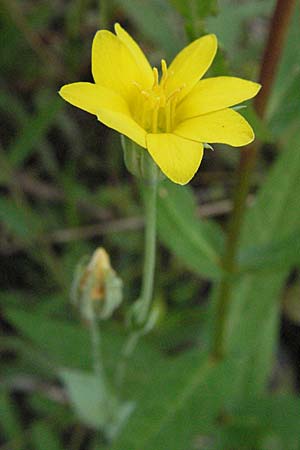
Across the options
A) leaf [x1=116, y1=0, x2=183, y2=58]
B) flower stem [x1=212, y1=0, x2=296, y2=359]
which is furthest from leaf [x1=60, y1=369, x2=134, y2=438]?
leaf [x1=116, y1=0, x2=183, y2=58]

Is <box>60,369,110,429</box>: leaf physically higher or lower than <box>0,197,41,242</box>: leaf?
lower

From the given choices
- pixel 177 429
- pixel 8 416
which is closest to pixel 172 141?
pixel 177 429

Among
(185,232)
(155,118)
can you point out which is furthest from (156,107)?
(185,232)

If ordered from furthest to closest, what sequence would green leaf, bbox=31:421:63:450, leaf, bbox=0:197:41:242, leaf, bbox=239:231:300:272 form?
1. leaf, bbox=0:197:41:242
2. green leaf, bbox=31:421:63:450
3. leaf, bbox=239:231:300:272

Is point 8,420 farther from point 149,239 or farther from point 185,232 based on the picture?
point 149,239

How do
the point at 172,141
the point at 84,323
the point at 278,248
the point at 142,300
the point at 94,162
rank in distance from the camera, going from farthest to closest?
1. the point at 94,162
2. the point at 84,323
3. the point at 278,248
4. the point at 142,300
5. the point at 172,141

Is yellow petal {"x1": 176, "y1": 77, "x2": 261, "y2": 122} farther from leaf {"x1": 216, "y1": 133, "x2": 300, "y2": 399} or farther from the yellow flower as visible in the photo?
leaf {"x1": 216, "y1": 133, "x2": 300, "y2": 399}

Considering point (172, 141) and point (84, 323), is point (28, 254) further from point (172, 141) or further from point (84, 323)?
point (172, 141)
